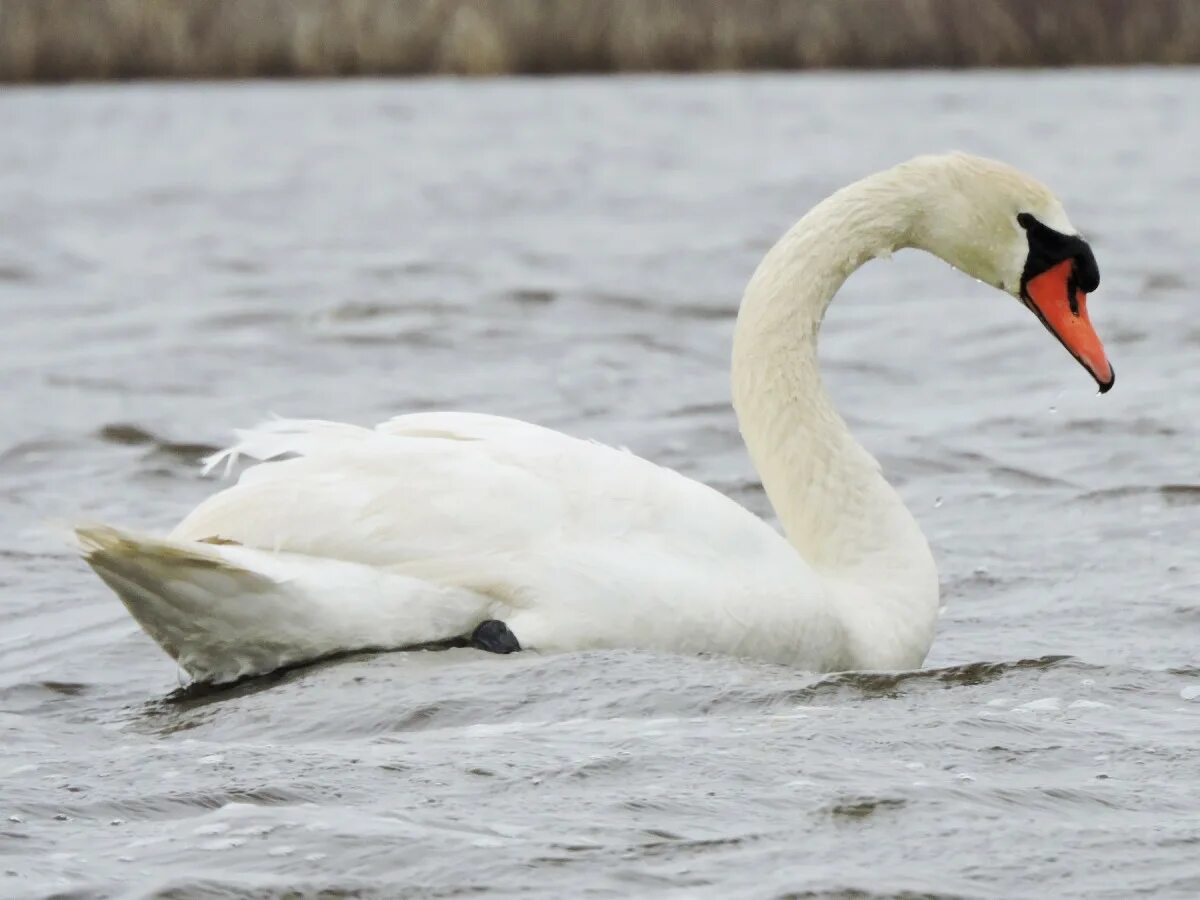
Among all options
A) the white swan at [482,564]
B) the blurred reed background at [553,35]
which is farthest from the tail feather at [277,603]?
the blurred reed background at [553,35]

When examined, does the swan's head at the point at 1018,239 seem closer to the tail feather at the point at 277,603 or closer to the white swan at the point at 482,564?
the white swan at the point at 482,564

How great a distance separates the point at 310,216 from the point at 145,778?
13.1 meters

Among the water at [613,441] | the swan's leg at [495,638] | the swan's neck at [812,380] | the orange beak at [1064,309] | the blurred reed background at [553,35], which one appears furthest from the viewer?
the blurred reed background at [553,35]

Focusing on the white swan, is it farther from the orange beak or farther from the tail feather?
the orange beak

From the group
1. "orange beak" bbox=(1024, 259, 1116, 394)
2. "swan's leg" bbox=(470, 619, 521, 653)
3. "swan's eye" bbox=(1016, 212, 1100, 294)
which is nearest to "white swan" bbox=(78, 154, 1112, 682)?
"swan's leg" bbox=(470, 619, 521, 653)

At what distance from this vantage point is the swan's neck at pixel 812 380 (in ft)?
18.9

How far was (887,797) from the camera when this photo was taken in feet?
13.6

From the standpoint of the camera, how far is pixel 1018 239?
586 centimetres

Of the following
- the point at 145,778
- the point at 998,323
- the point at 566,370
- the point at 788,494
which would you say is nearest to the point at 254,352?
the point at 566,370

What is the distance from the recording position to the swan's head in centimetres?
582

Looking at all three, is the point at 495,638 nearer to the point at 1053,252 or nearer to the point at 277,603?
the point at 277,603

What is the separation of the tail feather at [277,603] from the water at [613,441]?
0.29 feet

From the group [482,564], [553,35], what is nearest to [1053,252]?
[482,564]

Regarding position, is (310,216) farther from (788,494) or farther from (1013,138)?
(788,494)
